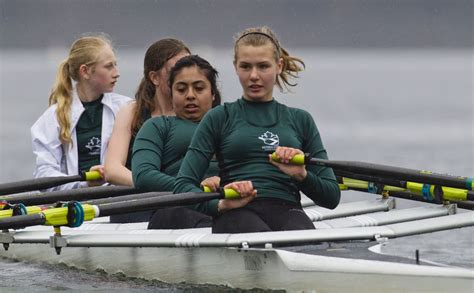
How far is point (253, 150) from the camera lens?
27.4 feet

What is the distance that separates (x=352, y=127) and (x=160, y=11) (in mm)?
113246

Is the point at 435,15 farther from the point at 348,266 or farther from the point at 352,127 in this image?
the point at 348,266

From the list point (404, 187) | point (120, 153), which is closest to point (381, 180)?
point (404, 187)

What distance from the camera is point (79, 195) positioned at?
999 cm

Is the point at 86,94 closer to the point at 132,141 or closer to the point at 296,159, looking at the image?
the point at 132,141

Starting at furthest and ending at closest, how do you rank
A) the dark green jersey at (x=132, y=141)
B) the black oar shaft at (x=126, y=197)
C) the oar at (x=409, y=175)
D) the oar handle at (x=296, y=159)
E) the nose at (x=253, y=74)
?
the dark green jersey at (x=132, y=141) → the black oar shaft at (x=126, y=197) → the oar at (x=409, y=175) → the nose at (x=253, y=74) → the oar handle at (x=296, y=159)

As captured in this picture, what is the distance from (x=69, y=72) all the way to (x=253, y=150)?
3.25 m

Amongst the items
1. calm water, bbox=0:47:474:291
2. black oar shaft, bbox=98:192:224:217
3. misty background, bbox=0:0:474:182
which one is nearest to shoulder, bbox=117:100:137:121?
calm water, bbox=0:47:474:291

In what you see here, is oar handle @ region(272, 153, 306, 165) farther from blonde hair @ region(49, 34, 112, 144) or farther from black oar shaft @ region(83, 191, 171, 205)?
blonde hair @ region(49, 34, 112, 144)

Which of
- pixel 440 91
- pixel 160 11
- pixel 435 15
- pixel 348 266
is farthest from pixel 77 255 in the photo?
pixel 435 15

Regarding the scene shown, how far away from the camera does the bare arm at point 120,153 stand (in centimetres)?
1009

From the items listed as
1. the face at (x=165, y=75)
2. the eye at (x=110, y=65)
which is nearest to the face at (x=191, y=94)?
the face at (x=165, y=75)

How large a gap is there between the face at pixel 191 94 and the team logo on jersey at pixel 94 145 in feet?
5.47

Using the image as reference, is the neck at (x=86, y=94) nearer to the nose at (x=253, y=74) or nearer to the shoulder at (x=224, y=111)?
the shoulder at (x=224, y=111)
